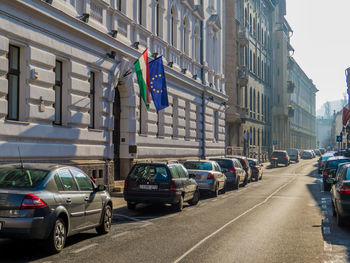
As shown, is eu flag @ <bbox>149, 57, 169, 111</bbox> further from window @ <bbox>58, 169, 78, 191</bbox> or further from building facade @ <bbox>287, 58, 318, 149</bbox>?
building facade @ <bbox>287, 58, 318, 149</bbox>

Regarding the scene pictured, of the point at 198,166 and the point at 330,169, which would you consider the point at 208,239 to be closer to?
the point at 198,166

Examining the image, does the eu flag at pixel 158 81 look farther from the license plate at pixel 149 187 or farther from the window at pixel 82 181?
the window at pixel 82 181

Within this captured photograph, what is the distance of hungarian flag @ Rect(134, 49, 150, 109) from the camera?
21.2 meters

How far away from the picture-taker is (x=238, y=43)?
176 ft

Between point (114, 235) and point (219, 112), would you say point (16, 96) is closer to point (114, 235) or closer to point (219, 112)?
point (114, 235)

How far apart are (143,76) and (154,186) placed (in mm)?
6860

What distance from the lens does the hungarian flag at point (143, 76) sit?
21.2 meters

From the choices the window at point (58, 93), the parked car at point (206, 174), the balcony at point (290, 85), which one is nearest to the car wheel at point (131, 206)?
the window at point (58, 93)

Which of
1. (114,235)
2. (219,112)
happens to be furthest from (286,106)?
(114,235)

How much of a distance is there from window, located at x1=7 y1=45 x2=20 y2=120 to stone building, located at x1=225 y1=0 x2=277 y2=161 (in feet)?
117

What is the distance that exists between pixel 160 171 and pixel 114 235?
4795mm

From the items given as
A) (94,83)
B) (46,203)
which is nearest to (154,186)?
(94,83)

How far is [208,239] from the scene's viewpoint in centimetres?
1078

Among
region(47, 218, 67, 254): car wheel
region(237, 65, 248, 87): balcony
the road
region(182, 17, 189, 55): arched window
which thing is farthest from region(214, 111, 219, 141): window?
region(47, 218, 67, 254): car wheel
